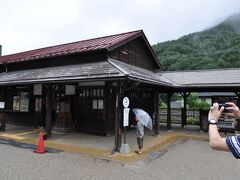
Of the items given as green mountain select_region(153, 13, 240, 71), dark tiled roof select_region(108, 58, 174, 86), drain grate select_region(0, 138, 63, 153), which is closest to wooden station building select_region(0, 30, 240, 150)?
dark tiled roof select_region(108, 58, 174, 86)

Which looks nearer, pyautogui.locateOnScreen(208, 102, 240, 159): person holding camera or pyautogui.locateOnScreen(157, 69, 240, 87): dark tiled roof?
pyautogui.locateOnScreen(208, 102, 240, 159): person holding camera

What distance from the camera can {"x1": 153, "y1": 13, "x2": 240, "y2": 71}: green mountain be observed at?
38875 millimetres

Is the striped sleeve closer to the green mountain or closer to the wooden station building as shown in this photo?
the wooden station building

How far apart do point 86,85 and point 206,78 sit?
7.10 meters

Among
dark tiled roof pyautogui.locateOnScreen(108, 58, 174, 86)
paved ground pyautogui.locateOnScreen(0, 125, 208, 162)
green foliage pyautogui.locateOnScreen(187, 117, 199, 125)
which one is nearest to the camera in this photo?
paved ground pyautogui.locateOnScreen(0, 125, 208, 162)

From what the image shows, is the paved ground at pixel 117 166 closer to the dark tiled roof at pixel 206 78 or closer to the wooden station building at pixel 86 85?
the wooden station building at pixel 86 85

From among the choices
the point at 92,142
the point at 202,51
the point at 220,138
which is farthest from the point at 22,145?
the point at 202,51

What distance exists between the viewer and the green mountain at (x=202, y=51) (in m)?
38.9

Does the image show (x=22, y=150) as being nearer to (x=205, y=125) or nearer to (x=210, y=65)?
(x=205, y=125)

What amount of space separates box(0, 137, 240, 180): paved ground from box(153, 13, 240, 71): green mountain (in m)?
31.3

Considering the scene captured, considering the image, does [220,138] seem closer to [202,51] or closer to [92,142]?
[92,142]

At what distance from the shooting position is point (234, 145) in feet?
6.63

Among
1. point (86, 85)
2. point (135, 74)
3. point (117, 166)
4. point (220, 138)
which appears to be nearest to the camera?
point (220, 138)

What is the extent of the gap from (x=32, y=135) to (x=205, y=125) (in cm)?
961
